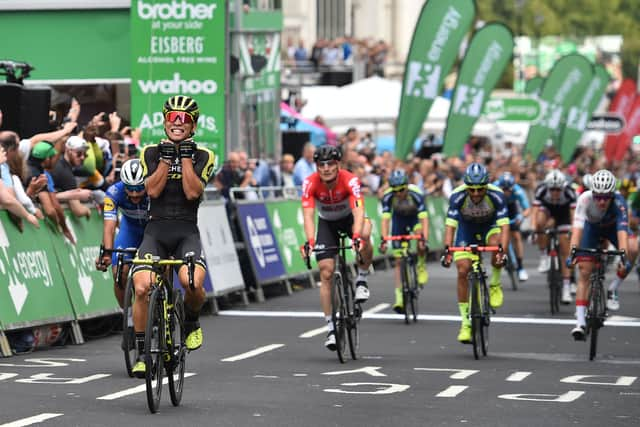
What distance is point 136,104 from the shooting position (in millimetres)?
22109

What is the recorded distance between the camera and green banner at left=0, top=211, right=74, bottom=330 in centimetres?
1512

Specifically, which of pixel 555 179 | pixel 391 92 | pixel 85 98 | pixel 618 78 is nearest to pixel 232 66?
pixel 85 98

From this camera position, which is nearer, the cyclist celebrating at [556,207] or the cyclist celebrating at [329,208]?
the cyclist celebrating at [329,208]

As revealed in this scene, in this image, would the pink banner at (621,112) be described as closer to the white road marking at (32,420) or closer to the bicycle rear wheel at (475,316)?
the bicycle rear wheel at (475,316)

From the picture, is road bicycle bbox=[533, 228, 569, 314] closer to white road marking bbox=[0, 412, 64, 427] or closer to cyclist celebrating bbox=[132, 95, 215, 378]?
cyclist celebrating bbox=[132, 95, 215, 378]

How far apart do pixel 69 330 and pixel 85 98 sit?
9.01m

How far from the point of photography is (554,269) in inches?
856

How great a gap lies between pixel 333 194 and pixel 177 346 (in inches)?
176

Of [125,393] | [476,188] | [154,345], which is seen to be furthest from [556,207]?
[154,345]

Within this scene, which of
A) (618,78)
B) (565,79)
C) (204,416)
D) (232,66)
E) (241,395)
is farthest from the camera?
(618,78)

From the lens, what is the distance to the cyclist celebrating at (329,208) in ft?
50.1

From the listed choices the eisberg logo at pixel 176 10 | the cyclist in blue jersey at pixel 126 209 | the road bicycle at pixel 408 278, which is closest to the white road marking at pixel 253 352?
the cyclist in blue jersey at pixel 126 209

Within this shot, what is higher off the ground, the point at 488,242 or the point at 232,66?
the point at 232,66

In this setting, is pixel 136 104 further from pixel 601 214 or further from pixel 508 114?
pixel 508 114
